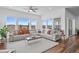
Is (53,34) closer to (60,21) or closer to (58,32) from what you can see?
(58,32)

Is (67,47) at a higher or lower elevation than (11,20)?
lower

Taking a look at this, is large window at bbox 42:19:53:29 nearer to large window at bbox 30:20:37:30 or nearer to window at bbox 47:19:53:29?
window at bbox 47:19:53:29

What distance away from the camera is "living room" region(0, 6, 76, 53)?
2.20m

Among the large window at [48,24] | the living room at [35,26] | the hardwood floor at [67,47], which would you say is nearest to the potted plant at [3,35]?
the living room at [35,26]

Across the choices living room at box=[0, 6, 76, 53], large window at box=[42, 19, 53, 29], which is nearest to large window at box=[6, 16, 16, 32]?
living room at box=[0, 6, 76, 53]

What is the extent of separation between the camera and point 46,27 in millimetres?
2314

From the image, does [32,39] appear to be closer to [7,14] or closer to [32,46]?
[32,46]

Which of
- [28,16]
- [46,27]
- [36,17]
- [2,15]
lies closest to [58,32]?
[46,27]

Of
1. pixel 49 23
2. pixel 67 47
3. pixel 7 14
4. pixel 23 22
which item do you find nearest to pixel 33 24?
pixel 23 22

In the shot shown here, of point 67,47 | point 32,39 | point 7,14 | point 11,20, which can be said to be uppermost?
point 7,14

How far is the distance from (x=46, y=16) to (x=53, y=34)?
1.25ft

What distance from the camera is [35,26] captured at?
2.29 meters
